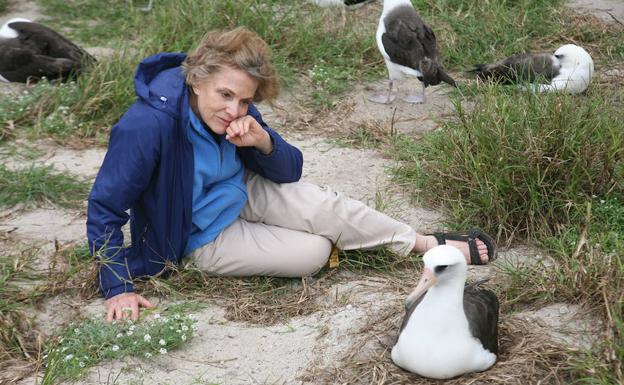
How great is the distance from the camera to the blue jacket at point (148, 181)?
379 cm

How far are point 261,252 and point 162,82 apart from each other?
84 centimetres

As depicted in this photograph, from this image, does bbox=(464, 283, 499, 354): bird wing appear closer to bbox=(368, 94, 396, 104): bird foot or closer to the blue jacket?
the blue jacket

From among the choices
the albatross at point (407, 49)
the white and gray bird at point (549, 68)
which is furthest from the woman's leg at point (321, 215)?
the albatross at point (407, 49)

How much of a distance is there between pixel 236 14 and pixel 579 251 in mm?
3626

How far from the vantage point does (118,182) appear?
3771mm

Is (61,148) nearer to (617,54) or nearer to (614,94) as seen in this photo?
(614,94)

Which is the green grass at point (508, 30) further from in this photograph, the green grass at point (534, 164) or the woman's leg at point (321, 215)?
the woman's leg at point (321, 215)

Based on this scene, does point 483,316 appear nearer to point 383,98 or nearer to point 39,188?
point 39,188

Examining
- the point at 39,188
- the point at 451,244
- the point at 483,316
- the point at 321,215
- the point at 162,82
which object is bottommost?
the point at 39,188

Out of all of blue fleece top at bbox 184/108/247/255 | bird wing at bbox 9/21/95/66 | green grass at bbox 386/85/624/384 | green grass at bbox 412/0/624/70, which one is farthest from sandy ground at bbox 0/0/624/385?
green grass at bbox 412/0/624/70

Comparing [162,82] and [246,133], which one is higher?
[162,82]

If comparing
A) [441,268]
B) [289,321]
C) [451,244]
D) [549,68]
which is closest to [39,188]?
[289,321]

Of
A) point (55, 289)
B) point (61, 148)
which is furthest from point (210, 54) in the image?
point (61, 148)

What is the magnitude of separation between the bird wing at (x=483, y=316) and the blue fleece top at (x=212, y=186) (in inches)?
43.7
